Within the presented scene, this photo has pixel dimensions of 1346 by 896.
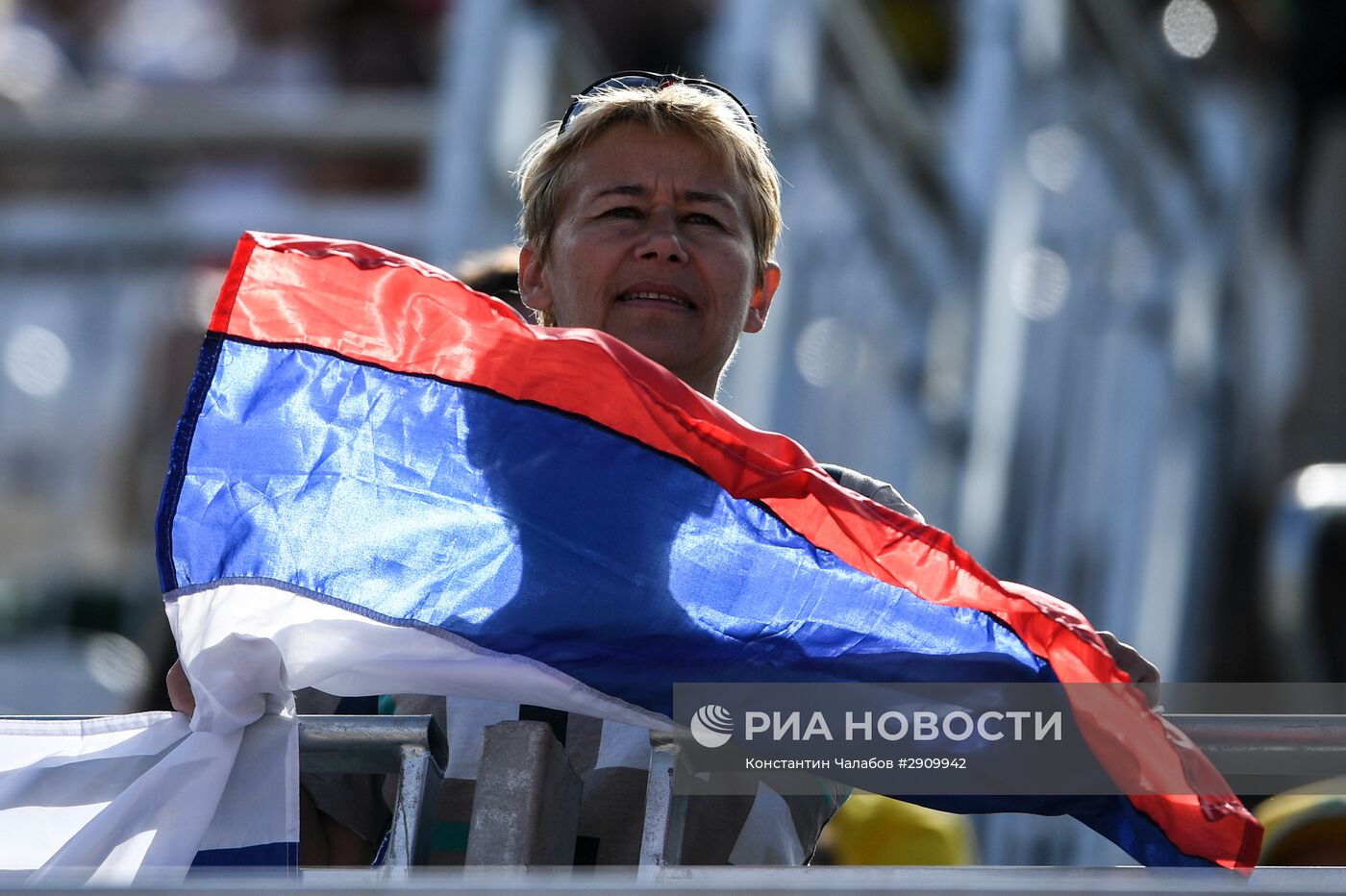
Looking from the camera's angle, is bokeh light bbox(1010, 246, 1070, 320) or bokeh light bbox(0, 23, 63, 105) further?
bokeh light bbox(0, 23, 63, 105)

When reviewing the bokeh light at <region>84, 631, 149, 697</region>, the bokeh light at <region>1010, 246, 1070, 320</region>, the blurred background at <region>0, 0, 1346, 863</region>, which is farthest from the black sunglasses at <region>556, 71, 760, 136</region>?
the bokeh light at <region>1010, 246, 1070, 320</region>

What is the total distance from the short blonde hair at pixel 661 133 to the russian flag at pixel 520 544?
507 mm

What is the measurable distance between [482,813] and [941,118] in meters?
6.76

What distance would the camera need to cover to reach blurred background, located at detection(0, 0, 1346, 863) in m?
5.75

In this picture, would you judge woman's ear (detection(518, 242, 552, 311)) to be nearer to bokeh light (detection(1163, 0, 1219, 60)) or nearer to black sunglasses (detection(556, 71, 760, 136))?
black sunglasses (detection(556, 71, 760, 136))

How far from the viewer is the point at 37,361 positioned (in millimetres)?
6449

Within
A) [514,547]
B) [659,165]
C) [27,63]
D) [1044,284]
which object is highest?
[27,63]

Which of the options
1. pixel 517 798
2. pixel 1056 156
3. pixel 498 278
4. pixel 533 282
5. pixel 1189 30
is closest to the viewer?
pixel 517 798

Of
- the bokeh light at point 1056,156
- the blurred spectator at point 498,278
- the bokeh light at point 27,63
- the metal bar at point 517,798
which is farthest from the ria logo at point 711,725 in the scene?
the bokeh light at point 27,63

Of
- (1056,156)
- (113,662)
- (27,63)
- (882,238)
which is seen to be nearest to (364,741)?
(113,662)

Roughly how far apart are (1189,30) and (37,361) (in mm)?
4590

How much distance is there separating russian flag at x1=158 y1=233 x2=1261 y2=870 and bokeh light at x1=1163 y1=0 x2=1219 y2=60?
20.8 ft

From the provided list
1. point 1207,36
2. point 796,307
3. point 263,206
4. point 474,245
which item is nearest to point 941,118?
point 1207,36

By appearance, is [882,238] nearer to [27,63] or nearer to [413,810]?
[27,63]
